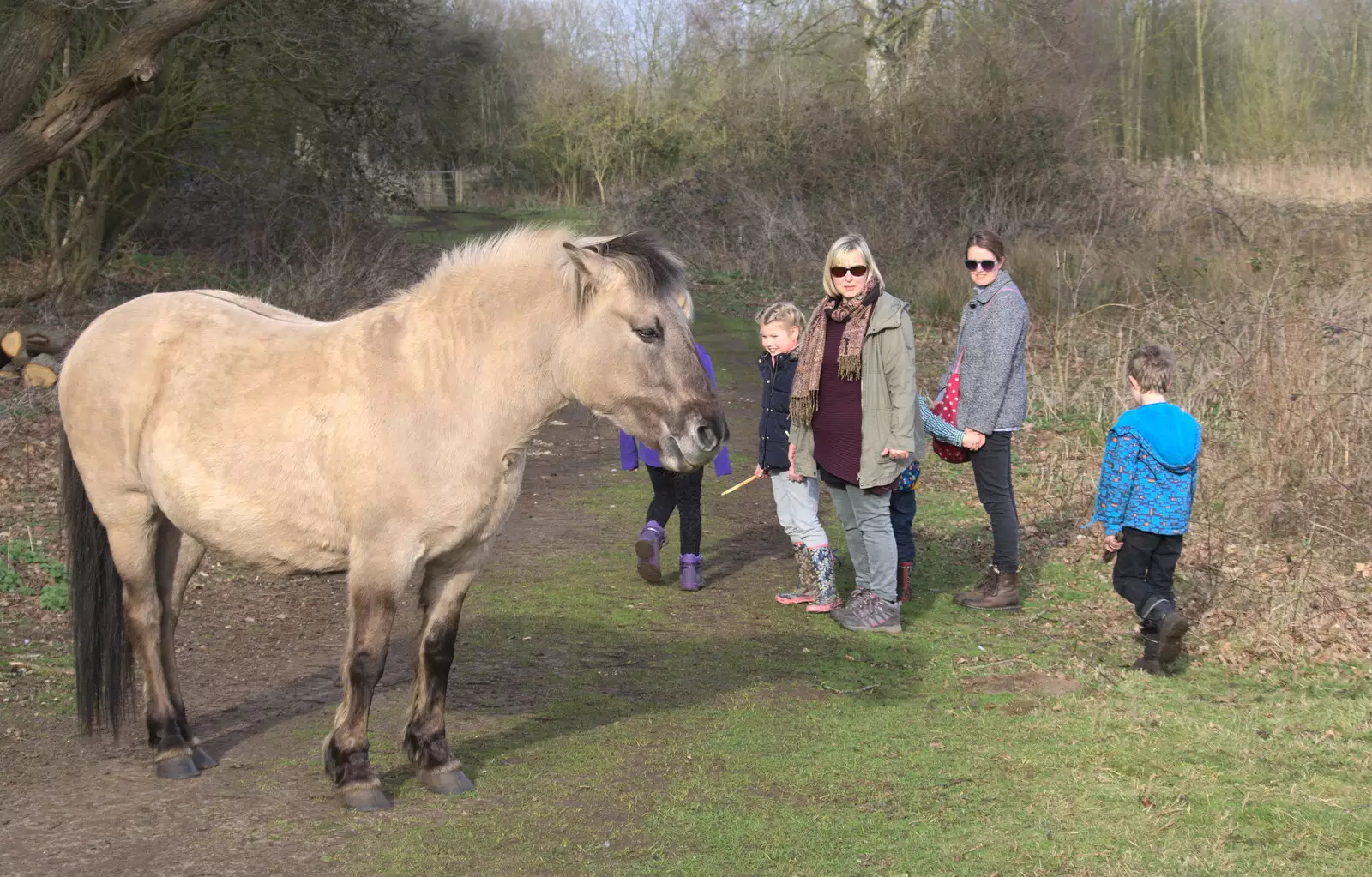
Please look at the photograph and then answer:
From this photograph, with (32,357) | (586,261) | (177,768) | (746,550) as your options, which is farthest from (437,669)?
(32,357)

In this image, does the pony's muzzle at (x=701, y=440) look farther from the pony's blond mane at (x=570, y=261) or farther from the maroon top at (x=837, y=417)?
the maroon top at (x=837, y=417)

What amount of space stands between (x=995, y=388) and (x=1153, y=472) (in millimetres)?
1261

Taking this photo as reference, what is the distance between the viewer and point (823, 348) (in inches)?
259

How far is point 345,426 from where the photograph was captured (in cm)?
431

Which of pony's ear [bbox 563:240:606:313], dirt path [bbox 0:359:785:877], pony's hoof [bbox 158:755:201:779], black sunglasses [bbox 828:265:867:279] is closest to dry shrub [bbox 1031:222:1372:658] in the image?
black sunglasses [bbox 828:265:867:279]

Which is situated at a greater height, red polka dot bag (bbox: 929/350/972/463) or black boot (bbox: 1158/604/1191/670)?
red polka dot bag (bbox: 929/350/972/463)

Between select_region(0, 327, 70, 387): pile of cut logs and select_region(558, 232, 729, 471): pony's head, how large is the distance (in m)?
9.00

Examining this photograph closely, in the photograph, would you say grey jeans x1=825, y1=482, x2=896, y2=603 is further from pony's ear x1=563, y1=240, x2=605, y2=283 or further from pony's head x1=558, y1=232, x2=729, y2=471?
pony's ear x1=563, y1=240, x2=605, y2=283

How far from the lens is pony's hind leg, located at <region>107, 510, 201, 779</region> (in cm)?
464

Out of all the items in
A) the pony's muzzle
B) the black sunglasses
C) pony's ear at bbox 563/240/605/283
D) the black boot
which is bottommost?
the black boot

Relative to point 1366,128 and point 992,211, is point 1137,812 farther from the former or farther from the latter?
point 1366,128

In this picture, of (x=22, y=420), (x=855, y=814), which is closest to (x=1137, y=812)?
(x=855, y=814)

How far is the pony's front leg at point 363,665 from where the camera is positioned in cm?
420

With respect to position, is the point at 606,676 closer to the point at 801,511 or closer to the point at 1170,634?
the point at 801,511
